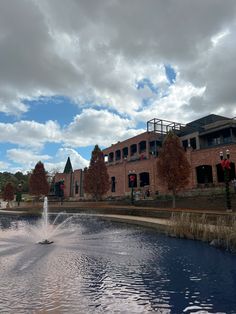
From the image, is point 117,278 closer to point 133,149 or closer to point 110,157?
point 133,149

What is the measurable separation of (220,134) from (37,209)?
2619cm

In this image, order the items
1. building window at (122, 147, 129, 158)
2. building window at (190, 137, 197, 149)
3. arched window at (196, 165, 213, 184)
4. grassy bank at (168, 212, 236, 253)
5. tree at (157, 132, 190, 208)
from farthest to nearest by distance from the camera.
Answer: building window at (122, 147, 129, 158) < building window at (190, 137, 197, 149) < arched window at (196, 165, 213, 184) < tree at (157, 132, 190, 208) < grassy bank at (168, 212, 236, 253)

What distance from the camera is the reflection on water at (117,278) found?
6.45 metres

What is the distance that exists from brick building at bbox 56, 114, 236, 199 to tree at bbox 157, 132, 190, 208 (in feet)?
18.0

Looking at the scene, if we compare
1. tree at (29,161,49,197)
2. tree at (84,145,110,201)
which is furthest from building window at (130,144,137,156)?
tree at (84,145,110,201)

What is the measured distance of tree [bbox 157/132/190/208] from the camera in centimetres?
2636

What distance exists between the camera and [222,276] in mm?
8625

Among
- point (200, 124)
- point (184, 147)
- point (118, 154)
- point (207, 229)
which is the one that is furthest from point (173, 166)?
point (118, 154)

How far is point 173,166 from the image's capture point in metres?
26.4

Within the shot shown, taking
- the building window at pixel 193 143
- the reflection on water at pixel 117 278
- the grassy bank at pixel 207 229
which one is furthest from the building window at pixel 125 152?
the reflection on water at pixel 117 278

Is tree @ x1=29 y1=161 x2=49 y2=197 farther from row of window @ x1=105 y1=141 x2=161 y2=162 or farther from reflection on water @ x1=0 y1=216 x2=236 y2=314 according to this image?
reflection on water @ x1=0 y1=216 x2=236 y2=314

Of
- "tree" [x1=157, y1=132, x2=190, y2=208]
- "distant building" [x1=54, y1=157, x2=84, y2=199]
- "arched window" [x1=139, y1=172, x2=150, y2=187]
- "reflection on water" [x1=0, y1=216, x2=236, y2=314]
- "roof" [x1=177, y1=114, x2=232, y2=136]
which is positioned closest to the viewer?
"reflection on water" [x1=0, y1=216, x2=236, y2=314]

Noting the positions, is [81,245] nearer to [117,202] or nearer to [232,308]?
[232,308]

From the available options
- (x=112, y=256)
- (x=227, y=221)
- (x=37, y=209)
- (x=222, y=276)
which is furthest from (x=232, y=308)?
(x=37, y=209)
